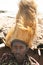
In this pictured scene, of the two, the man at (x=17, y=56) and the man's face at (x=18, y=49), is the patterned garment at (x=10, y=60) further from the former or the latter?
the man's face at (x=18, y=49)

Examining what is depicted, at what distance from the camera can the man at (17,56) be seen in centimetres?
401

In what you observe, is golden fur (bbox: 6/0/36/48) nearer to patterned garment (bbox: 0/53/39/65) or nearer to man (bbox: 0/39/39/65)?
man (bbox: 0/39/39/65)

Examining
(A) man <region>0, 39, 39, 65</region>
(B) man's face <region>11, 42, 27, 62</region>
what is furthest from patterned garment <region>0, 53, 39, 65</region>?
(B) man's face <region>11, 42, 27, 62</region>

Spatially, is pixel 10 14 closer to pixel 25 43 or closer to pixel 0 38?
pixel 0 38

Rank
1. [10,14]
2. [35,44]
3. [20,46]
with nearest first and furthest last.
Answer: [20,46], [35,44], [10,14]

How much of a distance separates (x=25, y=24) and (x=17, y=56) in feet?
1.36

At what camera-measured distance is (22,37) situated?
4.05 metres

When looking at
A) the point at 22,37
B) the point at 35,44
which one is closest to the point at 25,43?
the point at 22,37

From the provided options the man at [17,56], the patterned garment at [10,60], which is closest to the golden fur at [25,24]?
the man at [17,56]

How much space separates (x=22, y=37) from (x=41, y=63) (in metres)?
2.20

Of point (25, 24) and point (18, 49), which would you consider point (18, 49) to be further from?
point (25, 24)

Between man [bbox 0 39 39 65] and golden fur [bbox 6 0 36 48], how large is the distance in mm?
68

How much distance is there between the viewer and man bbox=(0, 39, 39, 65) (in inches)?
158

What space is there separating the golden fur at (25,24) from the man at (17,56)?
0.07 m
